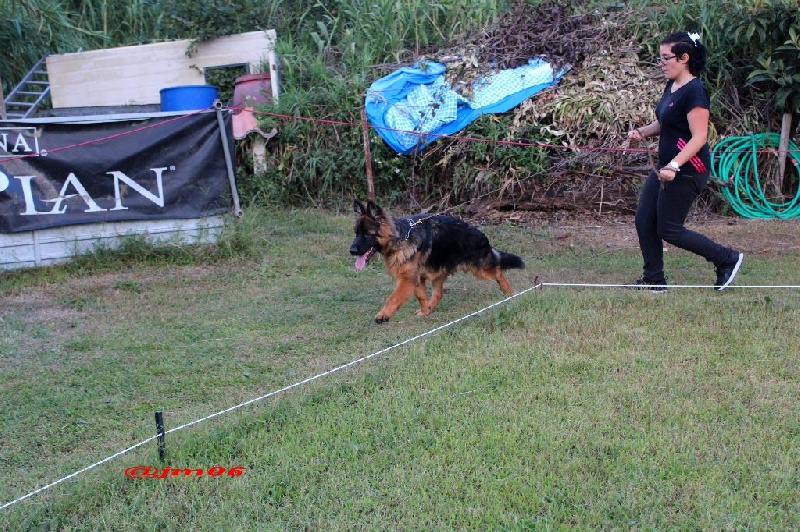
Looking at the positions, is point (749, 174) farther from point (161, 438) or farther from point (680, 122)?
point (161, 438)

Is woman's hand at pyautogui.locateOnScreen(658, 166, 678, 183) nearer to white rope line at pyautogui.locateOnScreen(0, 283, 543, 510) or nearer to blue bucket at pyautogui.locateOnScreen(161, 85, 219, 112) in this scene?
white rope line at pyautogui.locateOnScreen(0, 283, 543, 510)

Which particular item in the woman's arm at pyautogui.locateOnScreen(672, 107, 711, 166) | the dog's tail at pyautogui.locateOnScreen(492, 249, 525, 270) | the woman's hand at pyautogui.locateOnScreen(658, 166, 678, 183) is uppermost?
the woman's arm at pyautogui.locateOnScreen(672, 107, 711, 166)

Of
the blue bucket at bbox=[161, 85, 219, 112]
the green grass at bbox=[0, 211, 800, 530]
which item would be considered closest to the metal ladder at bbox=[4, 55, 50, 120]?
the blue bucket at bbox=[161, 85, 219, 112]

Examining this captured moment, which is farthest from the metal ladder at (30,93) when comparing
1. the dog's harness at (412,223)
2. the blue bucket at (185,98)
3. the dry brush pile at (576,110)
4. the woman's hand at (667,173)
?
the woman's hand at (667,173)

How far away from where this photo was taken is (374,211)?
6160 mm

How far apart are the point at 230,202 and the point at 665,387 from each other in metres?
5.95

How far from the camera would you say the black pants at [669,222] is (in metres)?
6.19

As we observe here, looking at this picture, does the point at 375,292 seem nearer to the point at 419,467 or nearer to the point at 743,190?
the point at 419,467

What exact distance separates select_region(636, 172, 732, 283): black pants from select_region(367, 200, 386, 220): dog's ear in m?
2.18

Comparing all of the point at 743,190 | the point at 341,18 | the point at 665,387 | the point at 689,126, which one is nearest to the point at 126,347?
the point at 665,387

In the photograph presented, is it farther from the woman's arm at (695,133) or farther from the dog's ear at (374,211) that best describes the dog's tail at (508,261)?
the woman's arm at (695,133)

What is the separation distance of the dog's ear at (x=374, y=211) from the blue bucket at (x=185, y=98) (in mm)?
6012

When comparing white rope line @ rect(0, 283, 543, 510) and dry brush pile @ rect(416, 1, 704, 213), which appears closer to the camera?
white rope line @ rect(0, 283, 543, 510)

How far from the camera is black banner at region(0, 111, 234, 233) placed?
8086 millimetres
